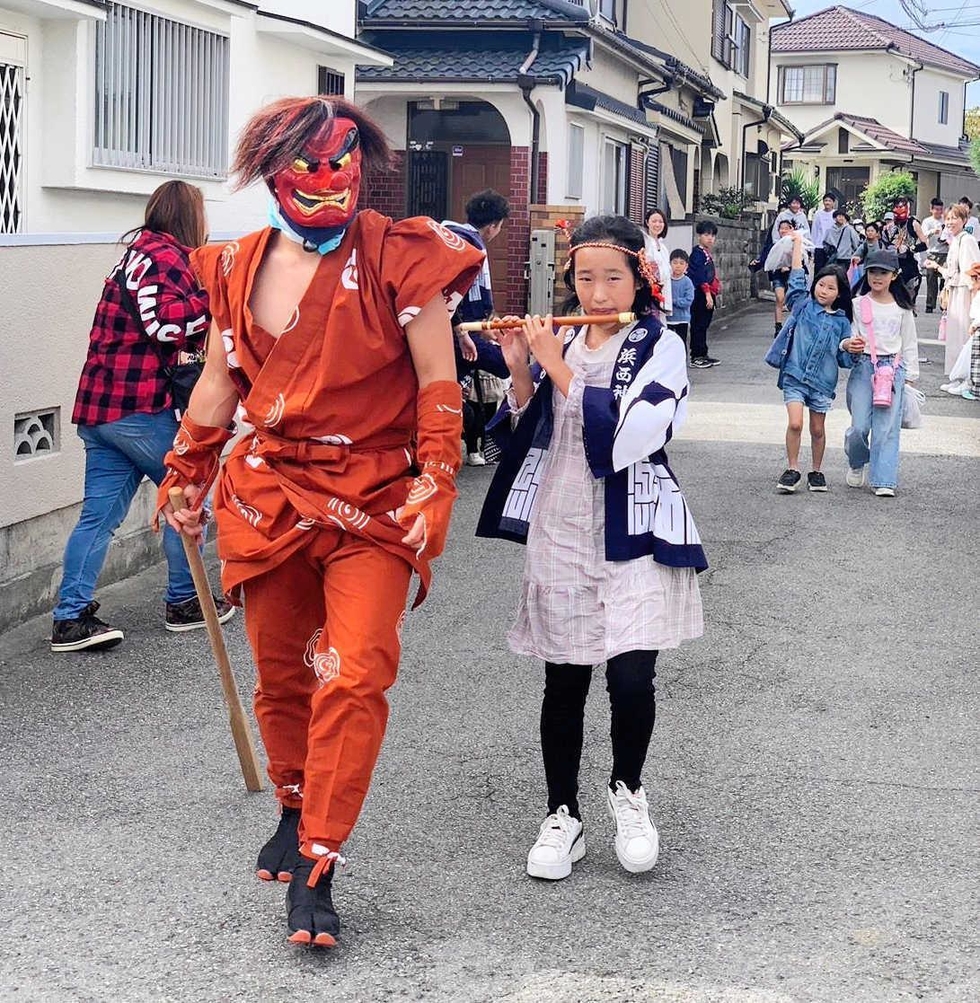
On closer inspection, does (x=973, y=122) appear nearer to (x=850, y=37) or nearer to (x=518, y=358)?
(x=850, y=37)

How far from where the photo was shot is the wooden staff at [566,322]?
158 inches

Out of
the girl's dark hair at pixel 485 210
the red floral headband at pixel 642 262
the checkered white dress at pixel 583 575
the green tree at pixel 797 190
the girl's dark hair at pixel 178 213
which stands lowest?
the checkered white dress at pixel 583 575

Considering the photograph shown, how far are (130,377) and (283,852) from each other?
9.74ft

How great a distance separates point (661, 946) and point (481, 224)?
7831 mm

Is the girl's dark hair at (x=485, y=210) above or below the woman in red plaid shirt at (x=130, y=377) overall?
above

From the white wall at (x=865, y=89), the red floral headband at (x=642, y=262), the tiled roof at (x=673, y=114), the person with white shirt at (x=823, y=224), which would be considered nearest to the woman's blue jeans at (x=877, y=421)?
the red floral headband at (x=642, y=262)

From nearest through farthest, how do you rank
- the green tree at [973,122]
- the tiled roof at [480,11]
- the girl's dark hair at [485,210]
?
the girl's dark hair at [485,210] < the tiled roof at [480,11] < the green tree at [973,122]

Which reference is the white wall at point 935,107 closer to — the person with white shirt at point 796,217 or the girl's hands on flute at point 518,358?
the person with white shirt at point 796,217

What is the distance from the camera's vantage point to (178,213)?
255 inches

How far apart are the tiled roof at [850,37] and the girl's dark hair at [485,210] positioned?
170 feet

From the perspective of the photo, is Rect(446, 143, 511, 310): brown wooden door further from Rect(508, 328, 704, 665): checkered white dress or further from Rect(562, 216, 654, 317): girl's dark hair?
Rect(508, 328, 704, 665): checkered white dress

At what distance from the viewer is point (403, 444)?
3932 millimetres

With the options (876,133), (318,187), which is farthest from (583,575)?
(876,133)

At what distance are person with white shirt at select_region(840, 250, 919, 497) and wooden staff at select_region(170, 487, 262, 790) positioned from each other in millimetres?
6855
